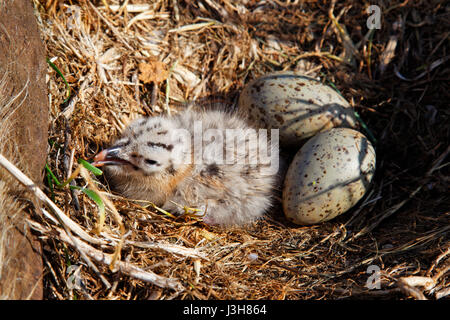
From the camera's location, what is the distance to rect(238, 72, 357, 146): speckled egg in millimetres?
2924

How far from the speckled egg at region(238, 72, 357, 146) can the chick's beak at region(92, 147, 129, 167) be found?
1.06 m

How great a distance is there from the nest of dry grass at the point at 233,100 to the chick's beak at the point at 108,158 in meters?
0.14

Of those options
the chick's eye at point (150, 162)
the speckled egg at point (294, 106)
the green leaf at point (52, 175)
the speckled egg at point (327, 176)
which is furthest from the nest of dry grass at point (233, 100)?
the speckled egg at point (294, 106)

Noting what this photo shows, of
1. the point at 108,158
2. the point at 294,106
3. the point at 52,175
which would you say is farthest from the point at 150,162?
the point at 294,106

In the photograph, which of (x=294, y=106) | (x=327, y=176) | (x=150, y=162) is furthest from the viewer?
(x=294, y=106)

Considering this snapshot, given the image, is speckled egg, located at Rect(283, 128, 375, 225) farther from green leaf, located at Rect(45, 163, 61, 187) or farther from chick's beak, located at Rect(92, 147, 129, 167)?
green leaf, located at Rect(45, 163, 61, 187)

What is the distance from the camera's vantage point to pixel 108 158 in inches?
108

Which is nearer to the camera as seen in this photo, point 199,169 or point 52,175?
point 52,175

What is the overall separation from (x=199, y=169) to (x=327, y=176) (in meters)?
0.90

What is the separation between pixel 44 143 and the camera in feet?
7.55

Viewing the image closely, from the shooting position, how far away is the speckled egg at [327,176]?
266 centimetres

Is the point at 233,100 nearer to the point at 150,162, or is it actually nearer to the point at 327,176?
the point at 150,162

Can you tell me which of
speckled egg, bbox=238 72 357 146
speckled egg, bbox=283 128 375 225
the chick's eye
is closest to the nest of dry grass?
speckled egg, bbox=283 128 375 225
